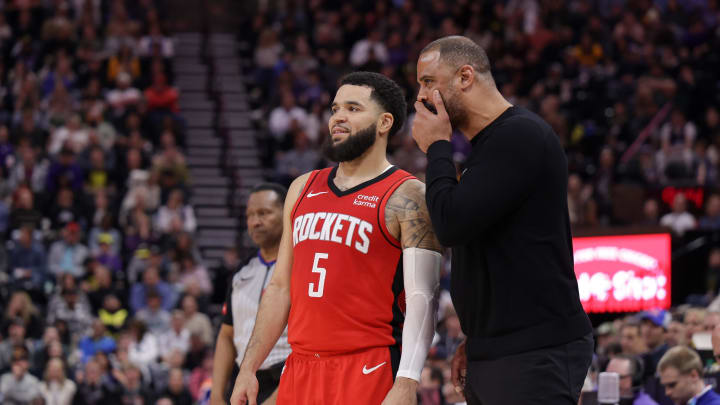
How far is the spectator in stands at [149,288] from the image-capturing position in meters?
14.4

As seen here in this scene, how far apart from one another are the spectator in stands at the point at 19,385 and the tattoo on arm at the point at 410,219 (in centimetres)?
939

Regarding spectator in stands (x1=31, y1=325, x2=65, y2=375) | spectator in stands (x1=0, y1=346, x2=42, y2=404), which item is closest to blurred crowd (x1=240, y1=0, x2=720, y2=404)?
spectator in stands (x1=31, y1=325, x2=65, y2=375)

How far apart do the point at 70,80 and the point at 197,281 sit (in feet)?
17.4

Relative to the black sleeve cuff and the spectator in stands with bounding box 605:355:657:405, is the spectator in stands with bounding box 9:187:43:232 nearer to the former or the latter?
the spectator in stands with bounding box 605:355:657:405

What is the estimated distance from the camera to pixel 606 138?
17.4 metres

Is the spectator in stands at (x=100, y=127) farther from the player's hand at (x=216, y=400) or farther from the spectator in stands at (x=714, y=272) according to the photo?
the player's hand at (x=216, y=400)

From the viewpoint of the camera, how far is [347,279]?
426 cm

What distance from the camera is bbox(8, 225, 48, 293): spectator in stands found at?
571 inches

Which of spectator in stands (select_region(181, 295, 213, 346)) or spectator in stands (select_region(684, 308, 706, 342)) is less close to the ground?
spectator in stands (select_region(684, 308, 706, 342))

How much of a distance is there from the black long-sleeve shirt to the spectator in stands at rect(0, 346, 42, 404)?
10.0 metres

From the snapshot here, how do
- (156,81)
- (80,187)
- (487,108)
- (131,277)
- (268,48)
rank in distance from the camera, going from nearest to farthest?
(487,108) → (131,277) → (80,187) → (156,81) → (268,48)

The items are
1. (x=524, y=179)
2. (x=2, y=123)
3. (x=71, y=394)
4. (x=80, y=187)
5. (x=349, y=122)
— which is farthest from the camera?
(x=2, y=123)

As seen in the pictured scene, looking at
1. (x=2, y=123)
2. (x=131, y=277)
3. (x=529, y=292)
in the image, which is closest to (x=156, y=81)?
(x=2, y=123)

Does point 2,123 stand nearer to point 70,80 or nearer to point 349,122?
point 70,80
